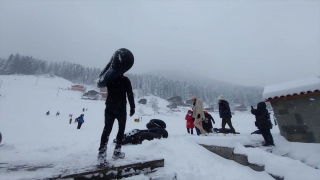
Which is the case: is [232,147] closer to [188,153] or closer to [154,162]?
[188,153]

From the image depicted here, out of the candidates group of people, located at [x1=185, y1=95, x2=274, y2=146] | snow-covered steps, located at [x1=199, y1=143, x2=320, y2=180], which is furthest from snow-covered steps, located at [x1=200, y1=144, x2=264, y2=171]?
group of people, located at [x1=185, y1=95, x2=274, y2=146]

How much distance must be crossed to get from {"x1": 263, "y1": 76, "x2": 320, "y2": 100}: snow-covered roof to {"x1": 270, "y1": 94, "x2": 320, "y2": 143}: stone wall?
19 centimetres

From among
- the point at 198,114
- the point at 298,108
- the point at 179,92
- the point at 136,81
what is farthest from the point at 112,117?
the point at 136,81

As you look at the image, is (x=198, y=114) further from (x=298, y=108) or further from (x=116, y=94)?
(x=116, y=94)

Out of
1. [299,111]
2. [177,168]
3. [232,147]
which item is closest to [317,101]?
[299,111]

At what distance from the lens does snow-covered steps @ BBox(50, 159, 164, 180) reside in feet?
7.41

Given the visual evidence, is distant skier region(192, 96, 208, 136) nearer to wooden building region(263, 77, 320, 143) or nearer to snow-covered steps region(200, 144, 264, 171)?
snow-covered steps region(200, 144, 264, 171)

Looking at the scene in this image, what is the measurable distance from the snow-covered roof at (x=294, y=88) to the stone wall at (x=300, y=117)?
19 cm

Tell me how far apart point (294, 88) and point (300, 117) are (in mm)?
984

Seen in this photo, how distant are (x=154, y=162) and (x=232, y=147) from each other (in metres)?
3.08

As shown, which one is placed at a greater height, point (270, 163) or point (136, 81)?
point (136, 81)

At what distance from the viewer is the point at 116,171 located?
2.50m

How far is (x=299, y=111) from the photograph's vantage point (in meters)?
5.67

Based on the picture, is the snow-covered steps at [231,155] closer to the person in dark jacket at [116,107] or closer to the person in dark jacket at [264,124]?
the person in dark jacket at [264,124]
